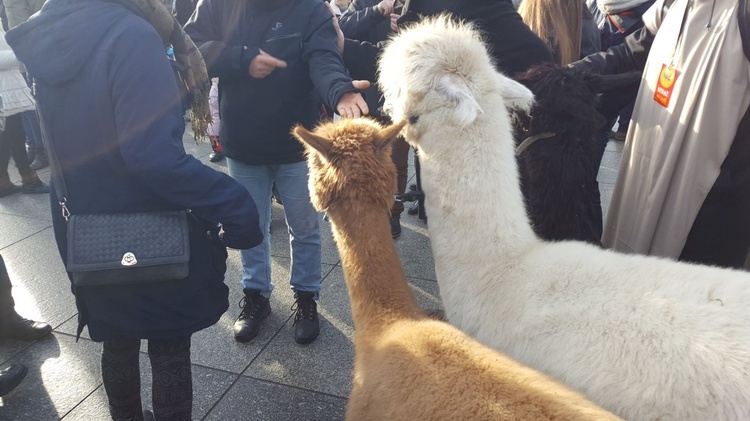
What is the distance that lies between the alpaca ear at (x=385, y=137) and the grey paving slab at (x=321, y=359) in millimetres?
1652

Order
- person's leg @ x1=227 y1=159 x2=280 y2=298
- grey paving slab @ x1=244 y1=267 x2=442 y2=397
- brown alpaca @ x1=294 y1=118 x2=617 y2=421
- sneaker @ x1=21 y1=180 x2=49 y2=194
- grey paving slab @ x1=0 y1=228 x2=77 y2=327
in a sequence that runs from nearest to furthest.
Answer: brown alpaca @ x1=294 y1=118 x2=617 y2=421 → grey paving slab @ x1=244 y1=267 x2=442 y2=397 → person's leg @ x1=227 y1=159 x2=280 y2=298 → grey paving slab @ x1=0 y1=228 x2=77 y2=327 → sneaker @ x1=21 y1=180 x2=49 y2=194

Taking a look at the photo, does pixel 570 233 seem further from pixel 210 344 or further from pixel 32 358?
pixel 32 358

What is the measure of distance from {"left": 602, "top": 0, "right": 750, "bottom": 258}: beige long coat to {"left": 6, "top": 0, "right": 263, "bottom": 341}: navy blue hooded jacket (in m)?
1.69

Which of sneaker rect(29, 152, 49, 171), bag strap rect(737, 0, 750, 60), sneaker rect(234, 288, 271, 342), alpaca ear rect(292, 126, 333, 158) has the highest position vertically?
bag strap rect(737, 0, 750, 60)

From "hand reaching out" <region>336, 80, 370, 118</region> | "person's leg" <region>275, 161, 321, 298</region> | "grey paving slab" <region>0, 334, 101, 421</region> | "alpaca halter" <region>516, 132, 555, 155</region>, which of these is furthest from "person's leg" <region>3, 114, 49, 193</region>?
"alpaca halter" <region>516, 132, 555, 155</region>

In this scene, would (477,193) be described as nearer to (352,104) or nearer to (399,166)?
(352,104)

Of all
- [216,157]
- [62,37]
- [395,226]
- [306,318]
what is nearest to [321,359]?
[306,318]

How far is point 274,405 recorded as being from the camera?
2.64 metres

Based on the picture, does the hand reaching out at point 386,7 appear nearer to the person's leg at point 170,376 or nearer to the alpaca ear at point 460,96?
the alpaca ear at point 460,96

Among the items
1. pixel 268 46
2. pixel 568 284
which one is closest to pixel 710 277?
pixel 568 284

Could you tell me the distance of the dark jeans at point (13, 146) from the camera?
17.1ft

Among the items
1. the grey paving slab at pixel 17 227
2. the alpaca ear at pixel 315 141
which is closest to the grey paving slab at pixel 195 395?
the alpaca ear at pixel 315 141

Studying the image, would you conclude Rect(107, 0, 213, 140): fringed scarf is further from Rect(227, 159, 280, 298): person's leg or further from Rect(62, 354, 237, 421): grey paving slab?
Rect(62, 354, 237, 421): grey paving slab

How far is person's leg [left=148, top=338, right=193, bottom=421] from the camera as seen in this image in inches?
74.0
